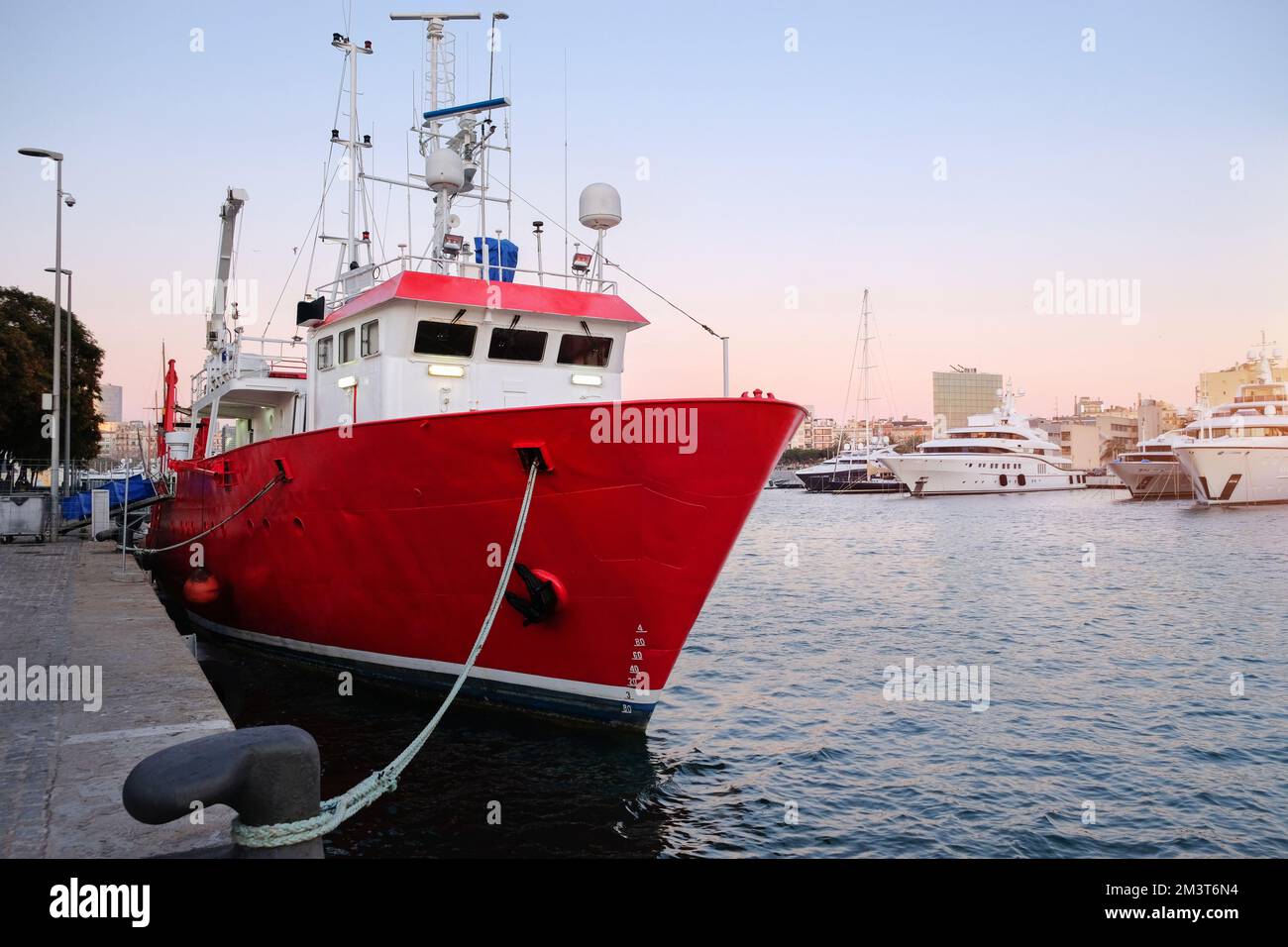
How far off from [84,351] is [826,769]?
143 ft

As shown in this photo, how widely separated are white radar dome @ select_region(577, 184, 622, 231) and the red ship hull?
404 centimetres

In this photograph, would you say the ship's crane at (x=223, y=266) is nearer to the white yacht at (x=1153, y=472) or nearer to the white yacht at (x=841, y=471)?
the white yacht at (x=1153, y=472)

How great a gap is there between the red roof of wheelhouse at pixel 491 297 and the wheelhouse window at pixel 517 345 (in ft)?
1.08

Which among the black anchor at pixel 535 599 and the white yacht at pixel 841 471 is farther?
the white yacht at pixel 841 471

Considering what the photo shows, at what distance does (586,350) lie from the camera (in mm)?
11633

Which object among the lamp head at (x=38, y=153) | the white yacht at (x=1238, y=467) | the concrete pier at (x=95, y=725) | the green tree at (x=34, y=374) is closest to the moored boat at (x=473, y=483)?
the concrete pier at (x=95, y=725)

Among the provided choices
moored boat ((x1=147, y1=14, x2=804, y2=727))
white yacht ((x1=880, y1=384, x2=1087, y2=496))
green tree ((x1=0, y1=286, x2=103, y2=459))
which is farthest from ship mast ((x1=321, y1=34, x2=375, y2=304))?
white yacht ((x1=880, y1=384, x2=1087, y2=496))

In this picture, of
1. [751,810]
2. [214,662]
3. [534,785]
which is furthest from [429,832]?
[214,662]

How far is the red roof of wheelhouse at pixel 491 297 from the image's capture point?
10.4 m

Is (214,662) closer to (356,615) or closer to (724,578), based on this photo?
(356,615)

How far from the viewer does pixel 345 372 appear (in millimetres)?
11641

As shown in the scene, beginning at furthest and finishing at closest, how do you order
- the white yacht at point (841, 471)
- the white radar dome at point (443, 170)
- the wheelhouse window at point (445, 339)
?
1. the white yacht at point (841, 471)
2. the white radar dome at point (443, 170)
3. the wheelhouse window at point (445, 339)
